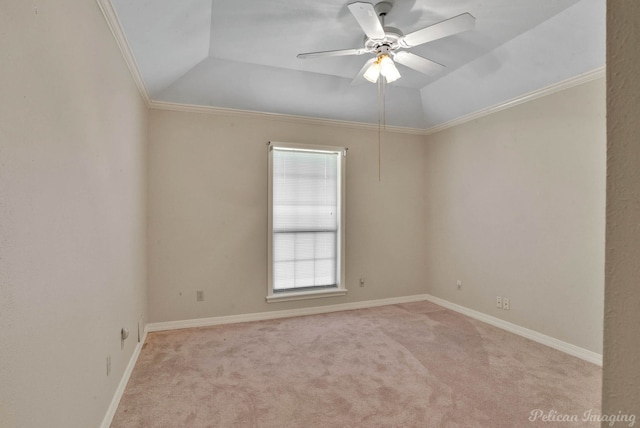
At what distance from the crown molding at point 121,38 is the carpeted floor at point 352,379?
245 cm

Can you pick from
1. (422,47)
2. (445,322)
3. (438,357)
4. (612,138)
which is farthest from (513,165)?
(612,138)

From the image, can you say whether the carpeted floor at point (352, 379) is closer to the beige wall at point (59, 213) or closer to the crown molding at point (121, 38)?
the beige wall at point (59, 213)

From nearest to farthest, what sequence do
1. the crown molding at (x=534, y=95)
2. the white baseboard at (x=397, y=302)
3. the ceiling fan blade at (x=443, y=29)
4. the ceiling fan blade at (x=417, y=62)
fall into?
the ceiling fan blade at (x=443, y=29), the ceiling fan blade at (x=417, y=62), the crown molding at (x=534, y=95), the white baseboard at (x=397, y=302)

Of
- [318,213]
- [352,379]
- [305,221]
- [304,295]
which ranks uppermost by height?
[318,213]

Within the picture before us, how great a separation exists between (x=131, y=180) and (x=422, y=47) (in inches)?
112

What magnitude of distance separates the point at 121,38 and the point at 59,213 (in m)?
1.49

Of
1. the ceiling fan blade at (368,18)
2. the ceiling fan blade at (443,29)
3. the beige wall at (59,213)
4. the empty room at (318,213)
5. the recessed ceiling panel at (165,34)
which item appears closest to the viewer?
the beige wall at (59,213)

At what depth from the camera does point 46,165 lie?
123 centimetres

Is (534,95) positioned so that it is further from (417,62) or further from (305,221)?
(305,221)

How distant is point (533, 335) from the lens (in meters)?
3.27

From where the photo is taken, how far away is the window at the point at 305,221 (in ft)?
13.2

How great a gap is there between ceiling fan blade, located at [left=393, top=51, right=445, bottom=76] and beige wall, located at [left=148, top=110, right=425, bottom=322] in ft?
5.67

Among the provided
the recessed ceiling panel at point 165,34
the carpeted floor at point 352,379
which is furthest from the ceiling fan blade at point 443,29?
the carpeted floor at point 352,379

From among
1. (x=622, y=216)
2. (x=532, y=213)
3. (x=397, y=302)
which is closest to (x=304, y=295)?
(x=397, y=302)
